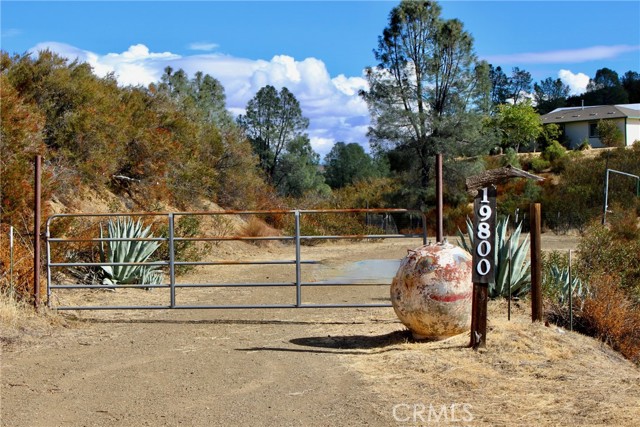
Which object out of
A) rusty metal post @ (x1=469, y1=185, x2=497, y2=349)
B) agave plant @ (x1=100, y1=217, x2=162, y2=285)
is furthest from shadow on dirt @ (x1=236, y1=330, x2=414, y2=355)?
agave plant @ (x1=100, y1=217, x2=162, y2=285)

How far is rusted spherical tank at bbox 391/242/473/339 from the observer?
880 centimetres

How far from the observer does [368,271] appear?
18281 mm

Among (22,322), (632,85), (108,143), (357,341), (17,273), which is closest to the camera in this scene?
(357,341)

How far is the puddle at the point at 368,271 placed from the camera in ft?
53.8

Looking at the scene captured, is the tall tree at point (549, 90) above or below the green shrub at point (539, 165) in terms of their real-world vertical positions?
above

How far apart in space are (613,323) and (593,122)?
2395 inches

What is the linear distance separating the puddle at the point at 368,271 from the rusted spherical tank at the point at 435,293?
6797 mm

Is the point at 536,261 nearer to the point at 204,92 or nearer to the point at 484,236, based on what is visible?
the point at 484,236

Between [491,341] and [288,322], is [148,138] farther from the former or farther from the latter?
[491,341]

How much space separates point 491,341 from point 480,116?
112 feet

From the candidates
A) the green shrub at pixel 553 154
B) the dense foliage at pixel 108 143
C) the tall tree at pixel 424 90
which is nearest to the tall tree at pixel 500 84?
the green shrub at pixel 553 154

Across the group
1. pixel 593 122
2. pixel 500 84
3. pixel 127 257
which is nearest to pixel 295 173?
pixel 127 257

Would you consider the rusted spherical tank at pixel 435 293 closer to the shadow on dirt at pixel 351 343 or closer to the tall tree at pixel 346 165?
the shadow on dirt at pixel 351 343

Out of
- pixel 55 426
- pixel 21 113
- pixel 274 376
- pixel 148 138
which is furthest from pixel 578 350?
pixel 148 138
